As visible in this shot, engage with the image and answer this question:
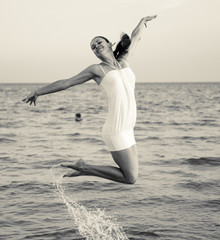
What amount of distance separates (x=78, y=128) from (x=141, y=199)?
18.9 m

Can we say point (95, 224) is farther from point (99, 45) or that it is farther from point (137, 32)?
point (99, 45)

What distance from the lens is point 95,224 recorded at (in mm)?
9812

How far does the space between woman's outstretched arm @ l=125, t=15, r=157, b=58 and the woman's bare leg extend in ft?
3.70

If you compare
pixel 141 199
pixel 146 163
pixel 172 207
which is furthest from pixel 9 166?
pixel 172 207

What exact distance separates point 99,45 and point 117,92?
539 millimetres

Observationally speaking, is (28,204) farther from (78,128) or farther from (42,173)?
(78,128)

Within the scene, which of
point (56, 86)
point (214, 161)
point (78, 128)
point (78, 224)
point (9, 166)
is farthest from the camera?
point (78, 128)

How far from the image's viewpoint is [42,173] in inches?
559

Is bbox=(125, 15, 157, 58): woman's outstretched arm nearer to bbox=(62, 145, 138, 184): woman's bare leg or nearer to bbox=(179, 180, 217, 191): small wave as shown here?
bbox=(62, 145, 138, 184): woman's bare leg

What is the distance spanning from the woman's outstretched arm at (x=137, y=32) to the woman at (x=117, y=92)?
1cm

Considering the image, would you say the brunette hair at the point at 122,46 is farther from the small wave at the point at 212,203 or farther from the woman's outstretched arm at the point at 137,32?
the small wave at the point at 212,203

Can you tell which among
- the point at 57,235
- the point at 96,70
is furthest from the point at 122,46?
the point at 57,235

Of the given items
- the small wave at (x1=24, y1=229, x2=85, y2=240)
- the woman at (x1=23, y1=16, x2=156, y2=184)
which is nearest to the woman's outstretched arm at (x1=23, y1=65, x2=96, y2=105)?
the woman at (x1=23, y1=16, x2=156, y2=184)

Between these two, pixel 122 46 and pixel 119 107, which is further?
pixel 122 46
